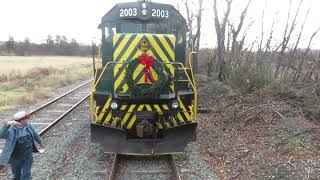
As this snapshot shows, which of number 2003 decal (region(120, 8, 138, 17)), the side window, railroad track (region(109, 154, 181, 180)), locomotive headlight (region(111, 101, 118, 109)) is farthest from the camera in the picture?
the side window

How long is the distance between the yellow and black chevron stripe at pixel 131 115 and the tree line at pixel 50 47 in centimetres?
6517

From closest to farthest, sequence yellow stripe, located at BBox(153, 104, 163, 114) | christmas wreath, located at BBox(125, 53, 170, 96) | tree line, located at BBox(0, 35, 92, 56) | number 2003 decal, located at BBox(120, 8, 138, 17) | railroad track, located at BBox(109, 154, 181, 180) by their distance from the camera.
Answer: railroad track, located at BBox(109, 154, 181, 180) → christmas wreath, located at BBox(125, 53, 170, 96) → yellow stripe, located at BBox(153, 104, 163, 114) → number 2003 decal, located at BBox(120, 8, 138, 17) → tree line, located at BBox(0, 35, 92, 56)

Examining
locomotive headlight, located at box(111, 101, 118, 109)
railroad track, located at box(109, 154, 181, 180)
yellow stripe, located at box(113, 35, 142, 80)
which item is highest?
yellow stripe, located at box(113, 35, 142, 80)

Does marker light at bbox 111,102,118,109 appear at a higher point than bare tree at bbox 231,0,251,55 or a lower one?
lower

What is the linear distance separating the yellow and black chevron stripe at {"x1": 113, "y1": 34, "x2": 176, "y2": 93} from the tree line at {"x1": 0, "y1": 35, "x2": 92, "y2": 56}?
2554 inches

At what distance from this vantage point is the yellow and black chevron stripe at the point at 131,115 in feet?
25.2

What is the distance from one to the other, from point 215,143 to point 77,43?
236ft

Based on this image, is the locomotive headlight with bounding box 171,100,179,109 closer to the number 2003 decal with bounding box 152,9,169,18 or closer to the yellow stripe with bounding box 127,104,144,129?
the yellow stripe with bounding box 127,104,144,129

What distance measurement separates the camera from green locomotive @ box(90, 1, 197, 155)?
24.7ft

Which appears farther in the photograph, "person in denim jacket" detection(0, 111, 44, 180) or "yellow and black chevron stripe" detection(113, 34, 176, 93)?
"yellow and black chevron stripe" detection(113, 34, 176, 93)

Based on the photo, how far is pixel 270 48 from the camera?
55.1 feet

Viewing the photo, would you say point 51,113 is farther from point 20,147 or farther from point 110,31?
point 20,147

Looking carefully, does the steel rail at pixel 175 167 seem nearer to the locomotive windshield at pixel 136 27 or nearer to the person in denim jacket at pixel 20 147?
the person in denim jacket at pixel 20 147

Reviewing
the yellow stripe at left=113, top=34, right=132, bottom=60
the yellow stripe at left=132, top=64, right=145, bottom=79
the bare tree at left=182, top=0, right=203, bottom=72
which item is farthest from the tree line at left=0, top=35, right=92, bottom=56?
the yellow stripe at left=132, top=64, right=145, bottom=79
